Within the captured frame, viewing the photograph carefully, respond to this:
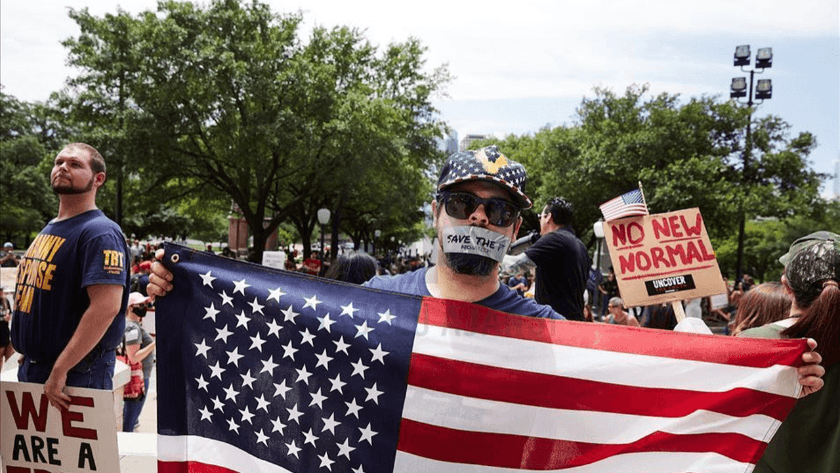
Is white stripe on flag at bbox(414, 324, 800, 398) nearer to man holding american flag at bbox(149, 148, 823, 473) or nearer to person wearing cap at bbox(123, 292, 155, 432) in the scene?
man holding american flag at bbox(149, 148, 823, 473)

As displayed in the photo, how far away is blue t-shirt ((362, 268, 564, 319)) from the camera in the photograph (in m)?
2.25

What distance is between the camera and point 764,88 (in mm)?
25734

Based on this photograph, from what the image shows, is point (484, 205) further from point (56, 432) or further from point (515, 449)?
point (56, 432)

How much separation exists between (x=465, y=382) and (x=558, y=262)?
244 centimetres

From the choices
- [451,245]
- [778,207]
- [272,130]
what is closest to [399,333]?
[451,245]

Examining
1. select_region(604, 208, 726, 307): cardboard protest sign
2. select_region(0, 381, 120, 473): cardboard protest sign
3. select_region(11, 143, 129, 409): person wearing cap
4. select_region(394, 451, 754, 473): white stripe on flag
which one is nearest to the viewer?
select_region(394, 451, 754, 473): white stripe on flag

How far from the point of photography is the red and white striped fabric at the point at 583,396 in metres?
2.19

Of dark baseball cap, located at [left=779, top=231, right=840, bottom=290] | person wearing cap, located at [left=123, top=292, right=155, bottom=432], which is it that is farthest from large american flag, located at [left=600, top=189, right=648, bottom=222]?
person wearing cap, located at [left=123, top=292, right=155, bottom=432]

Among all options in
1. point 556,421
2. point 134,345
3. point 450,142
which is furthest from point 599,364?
point 450,142

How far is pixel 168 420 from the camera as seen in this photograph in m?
2.44

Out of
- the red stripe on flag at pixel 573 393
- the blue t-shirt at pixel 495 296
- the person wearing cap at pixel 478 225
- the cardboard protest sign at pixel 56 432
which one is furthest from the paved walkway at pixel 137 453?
the person wearing cap at pixel 478 225

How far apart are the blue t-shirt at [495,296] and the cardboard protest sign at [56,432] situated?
1.47m

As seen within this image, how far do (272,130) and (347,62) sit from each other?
496cm

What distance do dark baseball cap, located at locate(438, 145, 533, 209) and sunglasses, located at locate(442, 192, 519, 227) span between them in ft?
0.14
